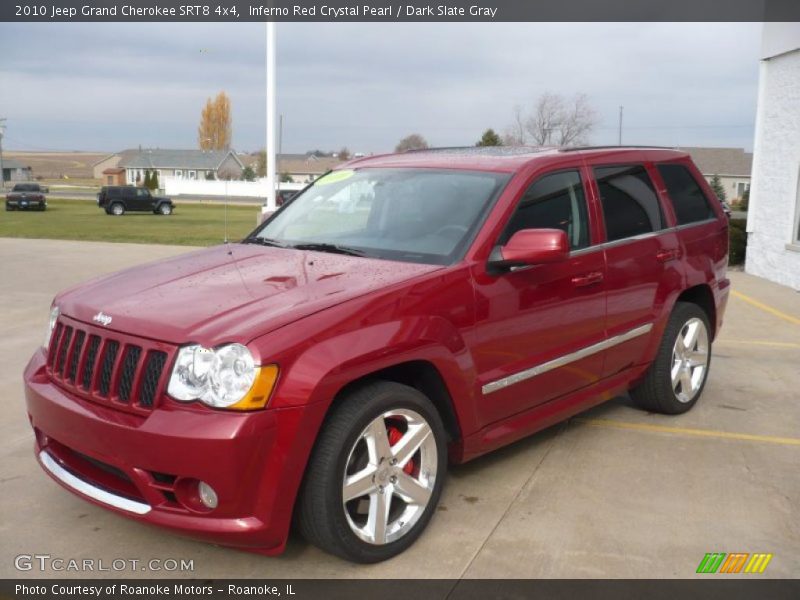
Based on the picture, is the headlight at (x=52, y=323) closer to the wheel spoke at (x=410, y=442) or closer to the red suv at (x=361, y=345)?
the red suv at (x=361, y=345)

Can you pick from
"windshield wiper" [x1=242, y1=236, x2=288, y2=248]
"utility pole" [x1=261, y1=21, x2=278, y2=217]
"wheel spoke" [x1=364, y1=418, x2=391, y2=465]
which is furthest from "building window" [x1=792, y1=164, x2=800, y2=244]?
"utility pole" [x1=261, y1=21, x2=278, y2=217]

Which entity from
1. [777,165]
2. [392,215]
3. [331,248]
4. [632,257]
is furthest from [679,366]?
[777,165]

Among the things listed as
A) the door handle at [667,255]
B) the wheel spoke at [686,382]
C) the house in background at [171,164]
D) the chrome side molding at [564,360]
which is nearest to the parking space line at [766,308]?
the wheel spoke at [686,382]

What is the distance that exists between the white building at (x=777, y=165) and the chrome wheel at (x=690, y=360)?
7306 mm

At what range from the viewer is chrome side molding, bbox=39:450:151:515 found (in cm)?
311

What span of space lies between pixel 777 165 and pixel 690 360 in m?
8.77

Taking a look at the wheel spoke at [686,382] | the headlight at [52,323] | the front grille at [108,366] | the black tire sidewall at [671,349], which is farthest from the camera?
the wheel spoke at [686,382]

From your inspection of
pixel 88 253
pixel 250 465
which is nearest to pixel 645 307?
pixel 250 465

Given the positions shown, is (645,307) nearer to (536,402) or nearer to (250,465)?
(536,402)

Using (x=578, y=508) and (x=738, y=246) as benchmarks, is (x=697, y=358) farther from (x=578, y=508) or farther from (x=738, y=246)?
(x=738, y=246)

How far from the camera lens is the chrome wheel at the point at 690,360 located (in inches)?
215

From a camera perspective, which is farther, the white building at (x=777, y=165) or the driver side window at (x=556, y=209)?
the white building at (x=777, y=165)

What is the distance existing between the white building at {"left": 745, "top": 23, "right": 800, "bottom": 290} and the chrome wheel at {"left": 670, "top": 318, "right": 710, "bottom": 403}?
288 inches

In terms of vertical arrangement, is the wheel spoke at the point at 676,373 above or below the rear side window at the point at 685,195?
below
